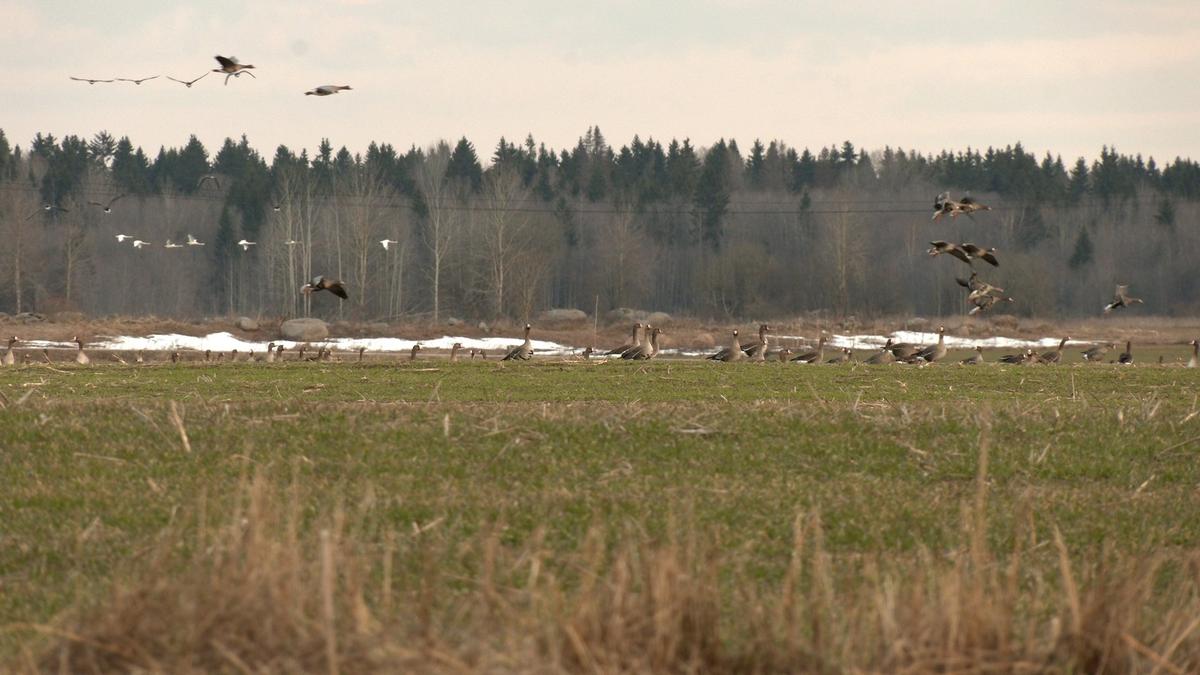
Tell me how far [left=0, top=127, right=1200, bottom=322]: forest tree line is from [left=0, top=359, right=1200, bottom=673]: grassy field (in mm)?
86728

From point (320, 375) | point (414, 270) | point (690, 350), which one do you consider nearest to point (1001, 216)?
point (414, 270)

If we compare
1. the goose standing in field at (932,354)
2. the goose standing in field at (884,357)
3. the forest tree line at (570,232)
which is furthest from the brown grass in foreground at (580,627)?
the forest tree line at (570,232)

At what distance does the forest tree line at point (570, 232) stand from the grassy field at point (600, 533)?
86.7m

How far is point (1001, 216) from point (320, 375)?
124m

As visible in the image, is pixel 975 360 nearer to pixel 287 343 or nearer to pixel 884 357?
pixel 884 357

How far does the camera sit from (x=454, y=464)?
11578 millimetres

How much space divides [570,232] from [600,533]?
12894 cm

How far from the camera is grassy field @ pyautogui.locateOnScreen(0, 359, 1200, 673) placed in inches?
269

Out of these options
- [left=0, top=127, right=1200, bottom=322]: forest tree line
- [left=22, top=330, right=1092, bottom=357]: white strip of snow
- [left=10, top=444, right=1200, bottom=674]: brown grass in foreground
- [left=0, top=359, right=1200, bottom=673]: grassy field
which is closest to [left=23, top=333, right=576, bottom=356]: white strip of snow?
[left=22, top=330, right=1092, bottom=357]: white strip of snow

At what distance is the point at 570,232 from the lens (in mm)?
135875

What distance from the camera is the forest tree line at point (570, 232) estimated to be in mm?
109625

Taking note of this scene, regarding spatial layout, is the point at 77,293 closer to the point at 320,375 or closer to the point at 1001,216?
the point at 1001,216

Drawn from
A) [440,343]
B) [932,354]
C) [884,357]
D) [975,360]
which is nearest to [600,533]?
[884,357]

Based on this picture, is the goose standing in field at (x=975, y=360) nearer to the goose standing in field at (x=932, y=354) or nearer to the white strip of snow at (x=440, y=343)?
the goose standing in field at (x=932, y=354)
